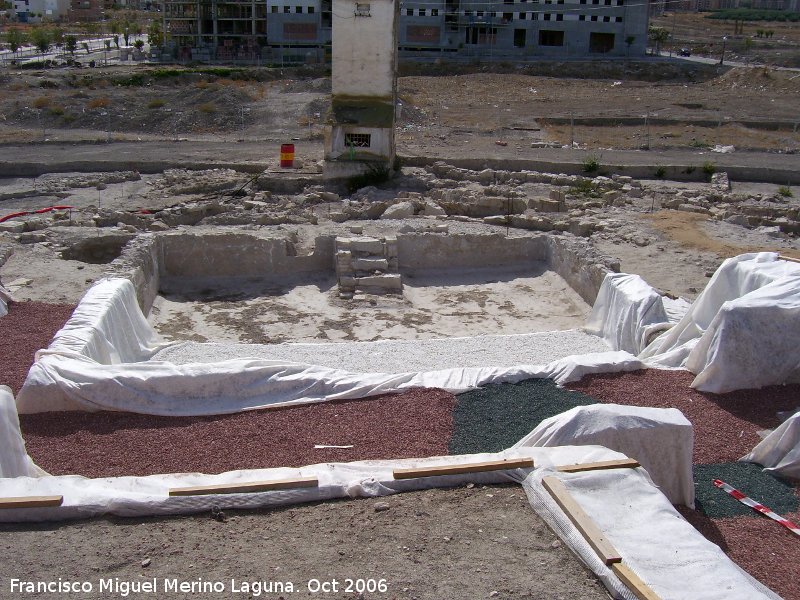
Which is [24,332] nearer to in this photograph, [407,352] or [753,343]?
[407,352]

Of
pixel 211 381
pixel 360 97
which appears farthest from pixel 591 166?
pixel 211 381

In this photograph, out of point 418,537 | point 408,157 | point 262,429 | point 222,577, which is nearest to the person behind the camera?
point 222,577

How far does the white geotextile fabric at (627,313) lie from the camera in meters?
11.1

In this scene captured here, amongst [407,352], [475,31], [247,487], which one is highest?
[475,31]

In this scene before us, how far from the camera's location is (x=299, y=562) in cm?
509

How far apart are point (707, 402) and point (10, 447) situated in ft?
22.3

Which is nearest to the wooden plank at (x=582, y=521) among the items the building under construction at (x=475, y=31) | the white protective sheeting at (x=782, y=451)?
the white protective sheeting at (x=782, y=451)

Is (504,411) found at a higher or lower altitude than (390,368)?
higher

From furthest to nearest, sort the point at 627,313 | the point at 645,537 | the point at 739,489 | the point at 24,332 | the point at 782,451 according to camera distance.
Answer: the point at 627,313, the point at 24,332, the point at 782,451, the point at 739,489, the point at 645,537

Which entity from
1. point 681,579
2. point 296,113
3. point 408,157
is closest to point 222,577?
point 681,579

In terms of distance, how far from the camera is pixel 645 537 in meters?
5.32

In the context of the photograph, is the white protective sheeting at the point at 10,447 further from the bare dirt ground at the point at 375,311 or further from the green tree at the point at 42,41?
the green tree at the point at 42,41

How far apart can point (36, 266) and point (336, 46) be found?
38.1 feet

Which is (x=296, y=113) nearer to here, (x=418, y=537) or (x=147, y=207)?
(x=147, y=207)
